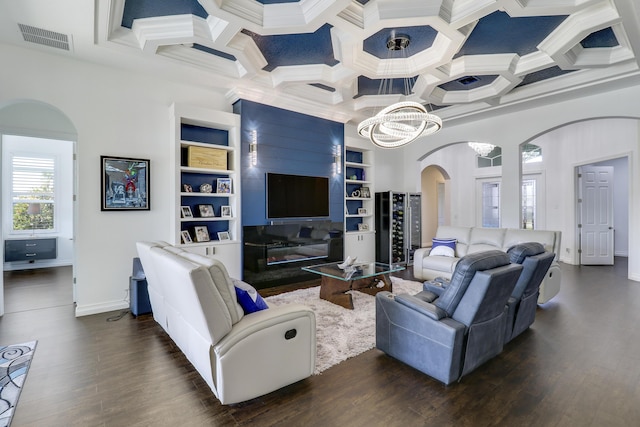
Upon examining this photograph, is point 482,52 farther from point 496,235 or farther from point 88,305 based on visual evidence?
point 88,305

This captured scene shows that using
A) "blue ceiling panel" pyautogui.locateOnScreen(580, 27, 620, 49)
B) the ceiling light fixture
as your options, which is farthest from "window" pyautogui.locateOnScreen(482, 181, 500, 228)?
the ceiling light fixture

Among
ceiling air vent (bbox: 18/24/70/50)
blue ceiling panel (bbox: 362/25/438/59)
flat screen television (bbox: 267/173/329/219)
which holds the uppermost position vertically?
blue ceiling panel (bbox: 362/25/438/59)

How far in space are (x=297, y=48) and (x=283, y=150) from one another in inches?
75.5

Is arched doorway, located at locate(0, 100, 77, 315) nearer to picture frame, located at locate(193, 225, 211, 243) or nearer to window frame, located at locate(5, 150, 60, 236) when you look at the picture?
window frame, located at locate(5, 150, 60, 236)

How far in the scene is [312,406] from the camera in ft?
6.80

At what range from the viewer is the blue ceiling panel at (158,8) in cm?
306

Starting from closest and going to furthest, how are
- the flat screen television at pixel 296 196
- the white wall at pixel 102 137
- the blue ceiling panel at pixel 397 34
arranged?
the blue ceiling panel at pixel 397 34, the white wall at pixel 102 137, the flat screen television at pixel 296 196

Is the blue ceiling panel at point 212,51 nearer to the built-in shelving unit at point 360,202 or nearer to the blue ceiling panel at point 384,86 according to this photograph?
the blue ceiling panel at point 384,86

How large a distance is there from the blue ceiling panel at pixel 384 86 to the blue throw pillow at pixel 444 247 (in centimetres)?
276

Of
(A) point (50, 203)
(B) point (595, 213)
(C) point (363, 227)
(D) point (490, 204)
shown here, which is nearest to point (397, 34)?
(C) point (363, 227)

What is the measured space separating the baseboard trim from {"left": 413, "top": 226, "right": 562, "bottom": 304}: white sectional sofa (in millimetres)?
4694

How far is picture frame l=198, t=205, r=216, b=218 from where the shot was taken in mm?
4781

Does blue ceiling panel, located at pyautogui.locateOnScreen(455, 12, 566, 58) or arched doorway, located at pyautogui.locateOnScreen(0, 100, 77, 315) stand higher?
blue ceiling panel, located at pyautogui.locateOnScreen(455, 12, 566, 58)

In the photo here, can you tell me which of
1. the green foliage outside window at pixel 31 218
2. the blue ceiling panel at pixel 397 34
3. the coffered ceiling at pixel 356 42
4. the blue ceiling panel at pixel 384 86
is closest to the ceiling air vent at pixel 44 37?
the coffered ceiling at pixel 356 42
